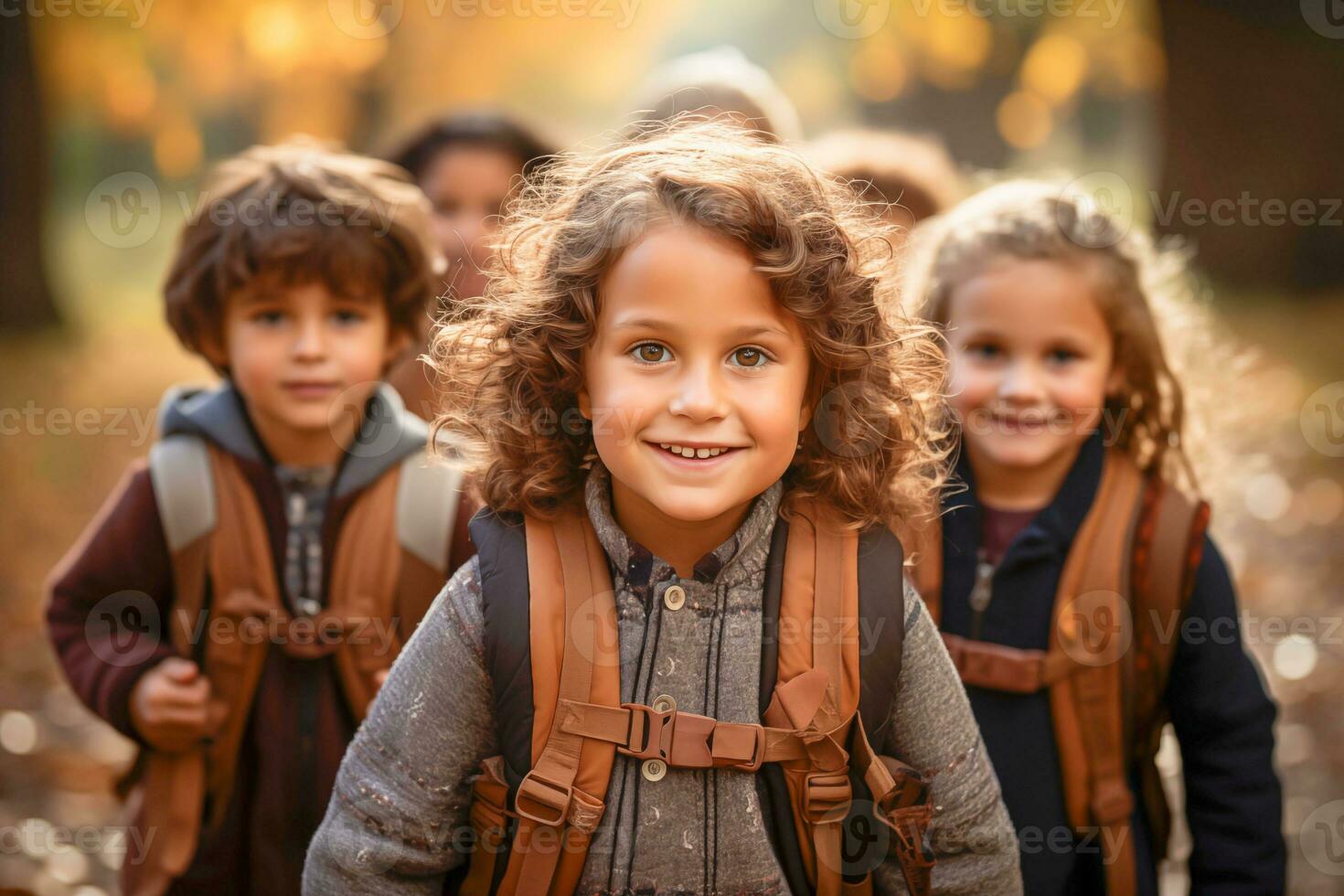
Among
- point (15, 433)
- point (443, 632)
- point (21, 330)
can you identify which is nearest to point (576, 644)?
point (443, 632)

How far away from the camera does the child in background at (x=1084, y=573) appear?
263 centimetres

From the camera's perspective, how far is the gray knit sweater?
204 centimetres

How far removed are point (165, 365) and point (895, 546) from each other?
10365 mm

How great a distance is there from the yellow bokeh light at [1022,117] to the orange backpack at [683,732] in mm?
13296

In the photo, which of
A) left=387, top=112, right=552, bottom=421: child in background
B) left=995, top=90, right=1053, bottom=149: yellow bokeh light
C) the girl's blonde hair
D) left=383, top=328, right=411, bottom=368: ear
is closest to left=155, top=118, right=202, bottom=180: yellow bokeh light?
left=387, top=112, right=552, bottom=421: child in background

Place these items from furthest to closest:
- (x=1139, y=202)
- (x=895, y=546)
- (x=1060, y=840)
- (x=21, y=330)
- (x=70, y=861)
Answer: (x=1139, y=202), (x=21, y=330), (x=70, y=861), (x=1060, y=840), (x=895, y=546)

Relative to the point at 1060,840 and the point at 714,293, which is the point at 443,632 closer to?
the point at 714,293

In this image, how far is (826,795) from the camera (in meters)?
2.03

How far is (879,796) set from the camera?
2062 millimetres

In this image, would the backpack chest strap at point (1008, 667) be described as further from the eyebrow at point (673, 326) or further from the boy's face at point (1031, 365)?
the eyebrow at point (673, 326)

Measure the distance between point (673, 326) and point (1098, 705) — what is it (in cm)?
144

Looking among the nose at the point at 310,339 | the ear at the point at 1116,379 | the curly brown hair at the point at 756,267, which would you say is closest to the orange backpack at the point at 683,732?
the curly brown hair at the point at 756,267

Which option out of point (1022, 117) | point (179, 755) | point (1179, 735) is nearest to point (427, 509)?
point (179, 755)

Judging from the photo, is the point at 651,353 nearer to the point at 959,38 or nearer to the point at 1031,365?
the point at 1031,365
